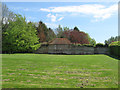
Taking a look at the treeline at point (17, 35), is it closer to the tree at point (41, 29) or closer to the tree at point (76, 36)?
the tree at point (41, 29)

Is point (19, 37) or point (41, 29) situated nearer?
point (19, 37)

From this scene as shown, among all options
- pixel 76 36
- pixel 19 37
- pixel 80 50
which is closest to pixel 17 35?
pixel 19 37

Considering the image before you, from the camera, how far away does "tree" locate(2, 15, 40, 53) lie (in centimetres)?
2897

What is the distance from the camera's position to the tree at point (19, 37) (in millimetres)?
28969

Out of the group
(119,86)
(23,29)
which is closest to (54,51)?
(23,29)

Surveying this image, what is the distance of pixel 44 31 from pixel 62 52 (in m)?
7.27

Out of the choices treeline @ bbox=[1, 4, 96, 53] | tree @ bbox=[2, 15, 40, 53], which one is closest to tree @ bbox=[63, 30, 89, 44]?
treeline @ bbox=[1, 4, 96, 53]

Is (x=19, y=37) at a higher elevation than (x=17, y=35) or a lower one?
lower

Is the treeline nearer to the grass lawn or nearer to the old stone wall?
the old stone wall

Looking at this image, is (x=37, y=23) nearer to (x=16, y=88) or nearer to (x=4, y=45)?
(x=4, y=45)

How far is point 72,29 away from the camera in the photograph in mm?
53219

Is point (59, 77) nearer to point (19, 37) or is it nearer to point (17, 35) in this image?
point (19, 37)

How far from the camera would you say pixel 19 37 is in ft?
97.4

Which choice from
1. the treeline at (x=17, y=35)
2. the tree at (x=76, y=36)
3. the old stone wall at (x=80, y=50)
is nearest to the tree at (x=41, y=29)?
the treeline at (x=17, y=35)
